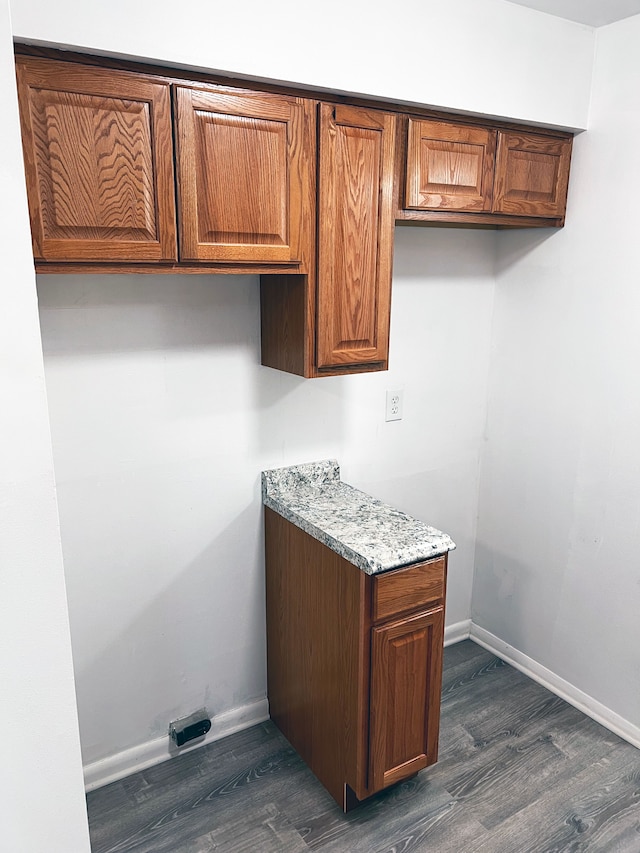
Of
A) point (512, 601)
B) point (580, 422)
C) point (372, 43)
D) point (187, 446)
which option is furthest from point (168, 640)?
point (372, 43)

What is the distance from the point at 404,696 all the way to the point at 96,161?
167cm

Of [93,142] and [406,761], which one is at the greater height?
[93,142]

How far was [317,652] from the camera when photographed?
6.61 feet

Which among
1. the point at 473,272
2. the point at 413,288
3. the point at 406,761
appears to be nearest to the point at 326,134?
the point at 413,288

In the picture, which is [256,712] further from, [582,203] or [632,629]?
[582,203]

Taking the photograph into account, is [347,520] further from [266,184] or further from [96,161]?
[96,161]

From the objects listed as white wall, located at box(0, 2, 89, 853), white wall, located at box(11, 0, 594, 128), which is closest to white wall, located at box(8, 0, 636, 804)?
white wall, located at box(11, 0, 594, 128)

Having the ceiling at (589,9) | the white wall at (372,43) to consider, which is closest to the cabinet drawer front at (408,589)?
the white wall at (372,43)

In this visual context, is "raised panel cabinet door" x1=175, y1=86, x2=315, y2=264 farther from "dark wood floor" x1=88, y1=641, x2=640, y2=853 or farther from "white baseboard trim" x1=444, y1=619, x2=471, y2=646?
"white baseboard trim" x1=444, y1=619, x2=471, y2=646

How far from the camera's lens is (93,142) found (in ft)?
4.76

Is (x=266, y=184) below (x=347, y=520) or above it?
above

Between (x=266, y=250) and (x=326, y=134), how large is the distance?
359 millimetres

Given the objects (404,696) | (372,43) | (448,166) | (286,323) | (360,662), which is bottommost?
(404,696)

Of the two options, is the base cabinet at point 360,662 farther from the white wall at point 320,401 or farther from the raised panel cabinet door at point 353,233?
the raised panel cabinet door at point 353,233
